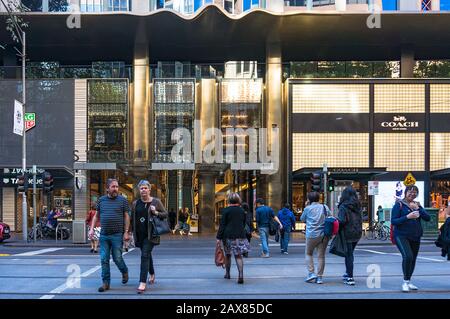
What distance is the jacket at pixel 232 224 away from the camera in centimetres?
937

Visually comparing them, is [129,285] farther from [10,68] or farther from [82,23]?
[10,68]

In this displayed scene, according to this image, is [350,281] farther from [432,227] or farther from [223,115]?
[223,115]

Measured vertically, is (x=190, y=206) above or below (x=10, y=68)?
below

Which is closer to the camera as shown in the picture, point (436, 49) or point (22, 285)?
point (22, 285)

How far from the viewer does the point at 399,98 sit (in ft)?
101

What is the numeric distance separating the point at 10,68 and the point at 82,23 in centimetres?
616

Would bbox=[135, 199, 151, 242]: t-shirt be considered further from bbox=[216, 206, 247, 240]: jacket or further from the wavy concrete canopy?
the wavy concrete canopy

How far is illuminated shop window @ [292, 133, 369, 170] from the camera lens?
1195 inches

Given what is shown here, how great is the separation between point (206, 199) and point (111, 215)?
2194 cm

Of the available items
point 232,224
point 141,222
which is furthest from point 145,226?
point 232,224

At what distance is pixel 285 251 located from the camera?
16344 mm
